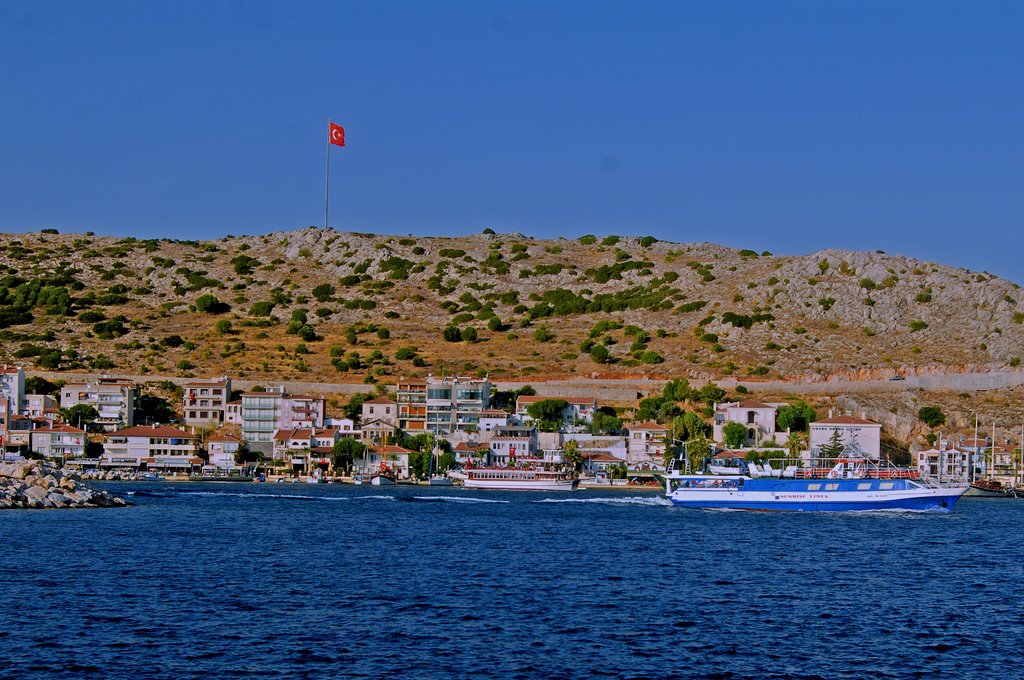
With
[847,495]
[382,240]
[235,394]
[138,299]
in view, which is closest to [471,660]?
[847,495]

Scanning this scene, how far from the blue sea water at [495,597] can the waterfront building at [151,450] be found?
128ft

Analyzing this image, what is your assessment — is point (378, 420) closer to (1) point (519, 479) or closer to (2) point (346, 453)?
(2) point (346, 453)

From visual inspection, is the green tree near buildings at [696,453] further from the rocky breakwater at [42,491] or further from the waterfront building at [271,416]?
the rocky breakwater at [42,491]

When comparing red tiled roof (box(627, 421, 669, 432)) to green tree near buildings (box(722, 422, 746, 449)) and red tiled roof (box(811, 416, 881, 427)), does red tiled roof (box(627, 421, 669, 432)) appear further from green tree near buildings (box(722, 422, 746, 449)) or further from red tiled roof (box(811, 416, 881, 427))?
red tiled roof (box(811, 416, 881, 427))

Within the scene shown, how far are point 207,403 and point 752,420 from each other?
4294 cm

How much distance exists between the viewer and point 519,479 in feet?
295

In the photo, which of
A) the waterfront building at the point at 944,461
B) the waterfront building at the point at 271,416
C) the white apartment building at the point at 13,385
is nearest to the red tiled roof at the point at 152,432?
the waterfront building at the point at 271,416

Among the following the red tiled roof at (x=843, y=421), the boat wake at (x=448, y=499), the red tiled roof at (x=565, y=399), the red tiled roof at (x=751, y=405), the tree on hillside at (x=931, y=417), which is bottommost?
the boat wake at (x=448, y=499)

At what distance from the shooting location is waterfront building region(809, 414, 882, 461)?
94037 mm

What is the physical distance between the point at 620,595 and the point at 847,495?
130 ft

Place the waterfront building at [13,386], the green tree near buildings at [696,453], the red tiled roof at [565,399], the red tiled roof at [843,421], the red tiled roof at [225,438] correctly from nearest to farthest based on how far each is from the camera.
A: the green tree near buildings at [696,453] < the red tiled roof at [843,421] < the red tiled roof at [225,438] < the waterfront building at [13,386] < the red tiled roof at [565,399]

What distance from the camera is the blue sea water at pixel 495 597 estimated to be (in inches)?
1049

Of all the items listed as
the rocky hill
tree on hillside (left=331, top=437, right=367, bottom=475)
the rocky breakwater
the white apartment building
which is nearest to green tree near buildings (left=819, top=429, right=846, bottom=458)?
the rocky hill

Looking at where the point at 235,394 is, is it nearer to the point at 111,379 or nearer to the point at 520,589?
the point at 111,379
